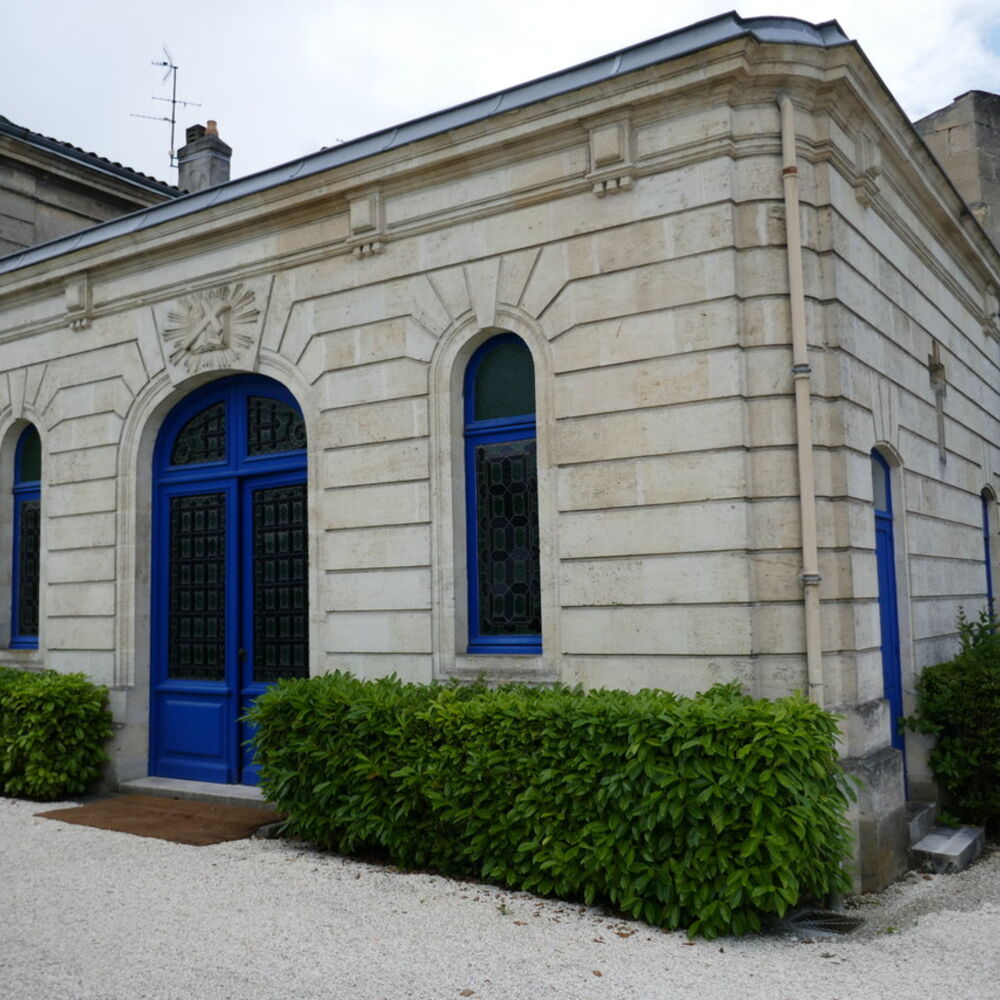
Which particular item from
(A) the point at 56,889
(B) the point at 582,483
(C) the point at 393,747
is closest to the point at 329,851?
(C) the point at 393,747

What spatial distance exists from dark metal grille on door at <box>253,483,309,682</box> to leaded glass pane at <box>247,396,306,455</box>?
368 mm

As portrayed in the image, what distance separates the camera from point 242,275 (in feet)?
29.6

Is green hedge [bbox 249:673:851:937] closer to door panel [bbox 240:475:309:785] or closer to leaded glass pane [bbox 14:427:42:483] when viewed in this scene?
door panel [bbox 240:475:309:785]

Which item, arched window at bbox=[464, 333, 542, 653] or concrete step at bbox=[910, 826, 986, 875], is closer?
concrete step at bbox=[910, 826, 986, 875]

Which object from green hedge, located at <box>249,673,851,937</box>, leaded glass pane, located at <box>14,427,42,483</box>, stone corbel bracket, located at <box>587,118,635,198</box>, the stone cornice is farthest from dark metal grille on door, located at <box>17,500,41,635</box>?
stone corbel bracket, located at <box>587,118,635,198</box>

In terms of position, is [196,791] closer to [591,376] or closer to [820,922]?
[591,376]

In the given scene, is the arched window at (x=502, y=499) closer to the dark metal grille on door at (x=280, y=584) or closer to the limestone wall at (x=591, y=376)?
the limestone wall at (x=591, y=376)

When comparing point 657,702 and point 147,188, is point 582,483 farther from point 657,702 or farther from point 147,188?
point 147,188

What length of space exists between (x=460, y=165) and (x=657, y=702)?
167 inches

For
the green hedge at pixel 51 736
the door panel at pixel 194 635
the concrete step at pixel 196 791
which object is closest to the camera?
the concrete step at pixel 196 791

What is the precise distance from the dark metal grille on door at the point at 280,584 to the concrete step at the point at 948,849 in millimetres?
4748

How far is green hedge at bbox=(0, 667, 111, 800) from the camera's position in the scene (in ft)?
29.2

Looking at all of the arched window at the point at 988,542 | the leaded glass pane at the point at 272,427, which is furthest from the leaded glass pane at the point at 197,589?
the arched window at the point at 988,542

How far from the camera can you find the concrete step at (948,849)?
6.98 metres
